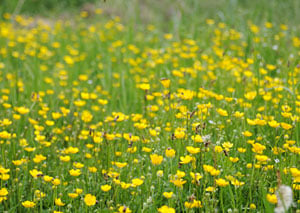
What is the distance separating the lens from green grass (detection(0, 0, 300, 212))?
1781 mm

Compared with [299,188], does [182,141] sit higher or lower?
higher

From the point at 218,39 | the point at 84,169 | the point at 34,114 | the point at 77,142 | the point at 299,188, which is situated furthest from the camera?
the point at 218,39

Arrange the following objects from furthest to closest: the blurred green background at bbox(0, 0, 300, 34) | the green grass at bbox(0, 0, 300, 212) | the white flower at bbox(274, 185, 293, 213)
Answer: the blurred green background at bbox(0, 0, 300, 34) → the green grass at bbox(0, 0, 300, 212) → the white flower at bbox(274, 185, 293, 213)

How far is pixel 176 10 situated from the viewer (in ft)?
18.3

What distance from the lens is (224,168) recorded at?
1.72 meters

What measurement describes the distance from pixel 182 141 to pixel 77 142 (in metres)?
0.87

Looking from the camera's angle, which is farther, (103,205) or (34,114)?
(34,114)

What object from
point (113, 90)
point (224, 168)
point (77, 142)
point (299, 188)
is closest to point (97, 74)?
point (113, 90)

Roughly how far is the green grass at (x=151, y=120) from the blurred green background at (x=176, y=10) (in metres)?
0.06

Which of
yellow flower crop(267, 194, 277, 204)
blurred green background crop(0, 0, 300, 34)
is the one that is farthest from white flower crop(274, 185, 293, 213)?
blurred green background crop(0, 0, 300, 34)

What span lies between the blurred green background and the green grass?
0.06 metres

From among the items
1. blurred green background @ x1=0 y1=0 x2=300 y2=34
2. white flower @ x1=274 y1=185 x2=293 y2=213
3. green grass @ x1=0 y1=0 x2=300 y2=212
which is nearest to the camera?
white flower @ x1=274 y1=185 x2=293 y2=213

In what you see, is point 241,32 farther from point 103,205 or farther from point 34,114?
point 103,205

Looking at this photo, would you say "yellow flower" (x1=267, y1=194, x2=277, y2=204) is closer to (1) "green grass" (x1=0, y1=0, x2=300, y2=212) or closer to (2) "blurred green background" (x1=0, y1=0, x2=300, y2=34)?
(1) "green grass" (x1=0, y1=0, x2=300, y2=212)
